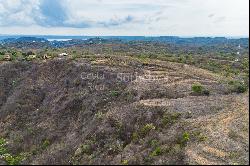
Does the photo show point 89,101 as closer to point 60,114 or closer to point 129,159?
point 60,114

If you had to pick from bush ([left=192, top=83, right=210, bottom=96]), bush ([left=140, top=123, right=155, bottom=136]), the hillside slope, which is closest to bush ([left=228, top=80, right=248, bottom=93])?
the hillside slope

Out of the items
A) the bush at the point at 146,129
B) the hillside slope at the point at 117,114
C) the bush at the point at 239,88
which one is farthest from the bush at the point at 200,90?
the bush at the point at 146,129

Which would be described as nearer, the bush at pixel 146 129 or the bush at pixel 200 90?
the bush at pixel 146 129

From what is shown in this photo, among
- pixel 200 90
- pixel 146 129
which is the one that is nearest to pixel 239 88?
pixel 200 90

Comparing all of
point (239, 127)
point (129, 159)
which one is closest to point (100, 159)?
point (129, 159)

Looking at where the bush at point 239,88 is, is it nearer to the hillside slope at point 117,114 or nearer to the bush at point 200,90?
the hillside slope at point 117,114

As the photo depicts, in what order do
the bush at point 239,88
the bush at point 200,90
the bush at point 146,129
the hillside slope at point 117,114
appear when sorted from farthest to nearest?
the bush at point 239,88 → the bush at point 200,90 → the bush at point 146,129 → the hillside slope at point 117,114

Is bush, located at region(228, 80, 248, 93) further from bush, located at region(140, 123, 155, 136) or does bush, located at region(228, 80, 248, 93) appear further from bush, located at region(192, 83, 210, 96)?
bush, located at region(140, 123, 155, 136)

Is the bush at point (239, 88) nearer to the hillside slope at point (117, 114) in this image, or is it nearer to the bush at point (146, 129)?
the hillside slope at point (117, 114)

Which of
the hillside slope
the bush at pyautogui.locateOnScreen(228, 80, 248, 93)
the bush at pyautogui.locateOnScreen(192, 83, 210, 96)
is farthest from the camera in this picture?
the bush at pyautogui.locateOnScreen(228, 80, 248, 93)

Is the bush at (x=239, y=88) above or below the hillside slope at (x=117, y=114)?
above

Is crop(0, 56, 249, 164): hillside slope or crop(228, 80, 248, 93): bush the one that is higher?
crop(228, 80, 248, 93): bush

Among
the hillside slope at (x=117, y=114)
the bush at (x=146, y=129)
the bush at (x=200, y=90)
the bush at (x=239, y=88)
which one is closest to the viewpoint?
the hillside slope at (x=117, y=114)
